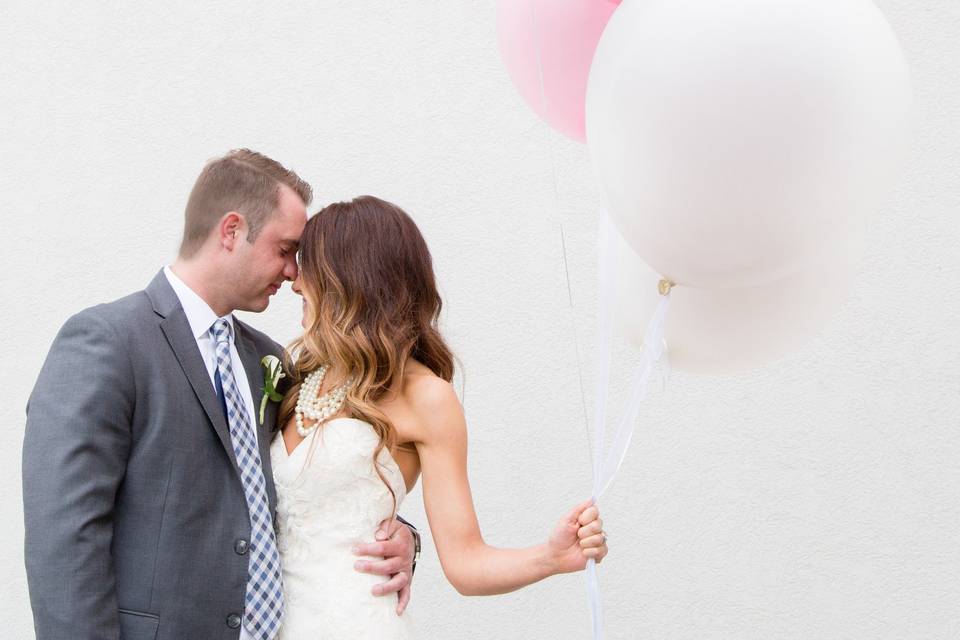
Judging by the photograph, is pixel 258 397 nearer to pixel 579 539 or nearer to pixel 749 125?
pixel 579 539

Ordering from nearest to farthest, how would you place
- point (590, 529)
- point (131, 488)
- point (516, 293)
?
point (590, 529)
point (131, 488)
point (516, 293)

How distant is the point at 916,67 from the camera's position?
2.89 meters

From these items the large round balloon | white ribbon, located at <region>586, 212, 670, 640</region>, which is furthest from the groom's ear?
the large round balloon

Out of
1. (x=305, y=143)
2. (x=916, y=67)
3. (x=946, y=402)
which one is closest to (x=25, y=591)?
(x=305, y=143)

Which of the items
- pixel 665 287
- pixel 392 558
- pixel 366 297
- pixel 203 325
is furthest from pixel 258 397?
pixel 665 287

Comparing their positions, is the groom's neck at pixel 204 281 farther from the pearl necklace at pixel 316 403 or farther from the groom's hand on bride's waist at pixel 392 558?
the groom's hand on bride's waist at pixel 392 558

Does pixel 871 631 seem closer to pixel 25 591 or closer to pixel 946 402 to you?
pixel 946 402

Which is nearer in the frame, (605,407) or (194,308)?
(605,407)

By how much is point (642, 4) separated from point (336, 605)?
112 cm

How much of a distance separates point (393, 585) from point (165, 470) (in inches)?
18.2

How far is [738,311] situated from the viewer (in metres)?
1.57

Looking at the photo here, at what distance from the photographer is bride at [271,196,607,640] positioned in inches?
71.1

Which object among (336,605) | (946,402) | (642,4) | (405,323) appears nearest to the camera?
(642,4)

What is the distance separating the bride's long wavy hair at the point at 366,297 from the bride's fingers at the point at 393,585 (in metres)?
0.24
